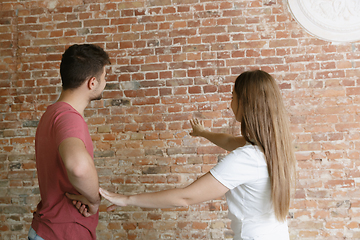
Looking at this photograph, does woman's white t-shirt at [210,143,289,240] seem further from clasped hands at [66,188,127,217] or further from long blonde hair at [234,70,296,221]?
clasped hands at [66,188,127,217]

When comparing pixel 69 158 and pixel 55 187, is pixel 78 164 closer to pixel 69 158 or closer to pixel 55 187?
pixel 69 158

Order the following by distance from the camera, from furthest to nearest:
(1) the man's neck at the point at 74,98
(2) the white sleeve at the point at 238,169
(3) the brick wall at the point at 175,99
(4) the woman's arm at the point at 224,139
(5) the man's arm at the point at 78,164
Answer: (3) the brick wall at the point at 175,99, (4) the woman's arm at the point at 224,139, (1) the man's neck at the point at 74,98, (2) the white sleeve at the point at 238,169, (5) the man's arm at the point at 78,164

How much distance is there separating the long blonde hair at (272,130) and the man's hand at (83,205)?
3.00 feet

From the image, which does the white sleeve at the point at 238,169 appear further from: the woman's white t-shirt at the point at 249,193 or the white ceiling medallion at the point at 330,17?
the white ceiling medallion at the point at 330,17

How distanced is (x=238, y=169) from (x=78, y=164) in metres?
0.76

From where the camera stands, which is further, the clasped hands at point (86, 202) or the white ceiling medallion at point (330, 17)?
the white ceiling medallion at point (330, 17)

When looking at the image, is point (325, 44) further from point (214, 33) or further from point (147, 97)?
point (147, 97)

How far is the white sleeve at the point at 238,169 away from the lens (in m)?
1.27

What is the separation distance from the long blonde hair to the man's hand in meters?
0.91

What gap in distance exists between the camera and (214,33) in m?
2.66

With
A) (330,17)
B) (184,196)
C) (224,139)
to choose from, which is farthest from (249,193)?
(330,17)

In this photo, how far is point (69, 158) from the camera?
3.81 feet

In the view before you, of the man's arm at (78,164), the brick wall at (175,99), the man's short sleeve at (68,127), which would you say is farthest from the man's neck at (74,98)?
the brick wall at (175,99)

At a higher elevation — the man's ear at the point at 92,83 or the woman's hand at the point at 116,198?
the man's ear at the point at 92,83
